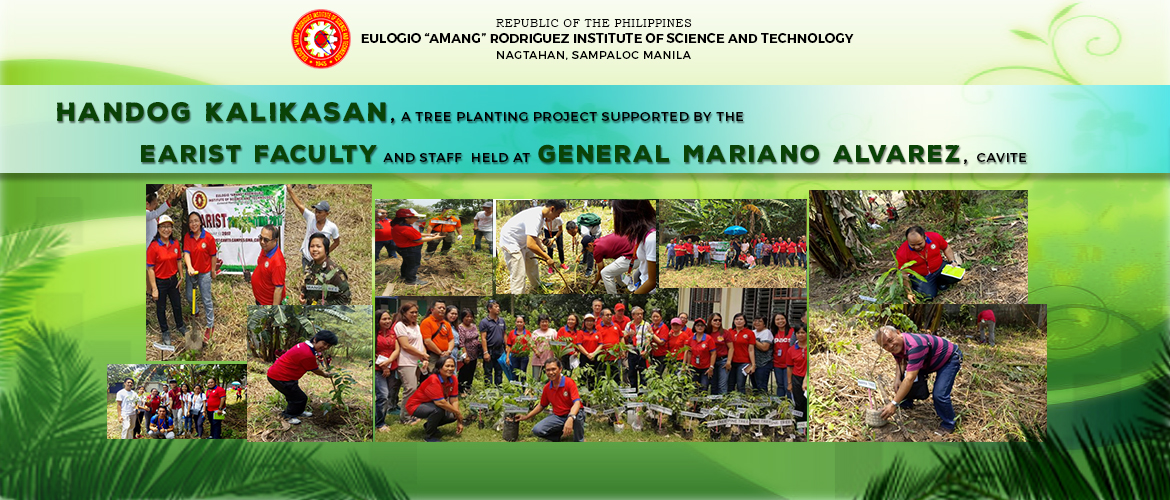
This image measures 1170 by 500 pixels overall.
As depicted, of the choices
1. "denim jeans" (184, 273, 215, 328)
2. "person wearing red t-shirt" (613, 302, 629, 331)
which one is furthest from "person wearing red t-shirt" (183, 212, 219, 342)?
"person wearing red t-shirt" (613, 302, 629, 331)

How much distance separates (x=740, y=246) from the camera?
18.1 feet

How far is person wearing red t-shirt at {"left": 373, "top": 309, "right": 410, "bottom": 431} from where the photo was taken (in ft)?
18.3

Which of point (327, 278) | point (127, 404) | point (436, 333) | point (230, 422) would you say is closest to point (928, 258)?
point (436, 333)

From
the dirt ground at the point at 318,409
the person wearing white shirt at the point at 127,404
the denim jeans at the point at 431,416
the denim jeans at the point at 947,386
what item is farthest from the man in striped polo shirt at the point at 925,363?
the person wearing white shirt at the point at 127,404

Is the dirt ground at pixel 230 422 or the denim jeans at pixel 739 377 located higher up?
the denim jeans at pixel 739 377

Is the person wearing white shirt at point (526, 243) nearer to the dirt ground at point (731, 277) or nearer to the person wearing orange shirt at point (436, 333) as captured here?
the person wearing orange shirt at point (436, 333)

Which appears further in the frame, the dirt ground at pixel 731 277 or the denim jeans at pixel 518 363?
the denim jeans at pixel 518 363

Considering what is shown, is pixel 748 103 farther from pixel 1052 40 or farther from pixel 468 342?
pixel 468 342

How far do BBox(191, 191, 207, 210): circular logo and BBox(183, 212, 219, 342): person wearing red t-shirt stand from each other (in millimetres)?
56

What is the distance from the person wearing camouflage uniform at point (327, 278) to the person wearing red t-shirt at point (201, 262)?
29.1 inches

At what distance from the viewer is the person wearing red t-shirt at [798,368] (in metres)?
5.57

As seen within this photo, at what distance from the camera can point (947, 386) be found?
5574mm

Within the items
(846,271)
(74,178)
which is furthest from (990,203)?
(74,178)

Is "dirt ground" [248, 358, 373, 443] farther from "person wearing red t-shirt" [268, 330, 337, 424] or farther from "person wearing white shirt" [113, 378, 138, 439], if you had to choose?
"person wearing white shirt" [113, 378, 138, 439]
